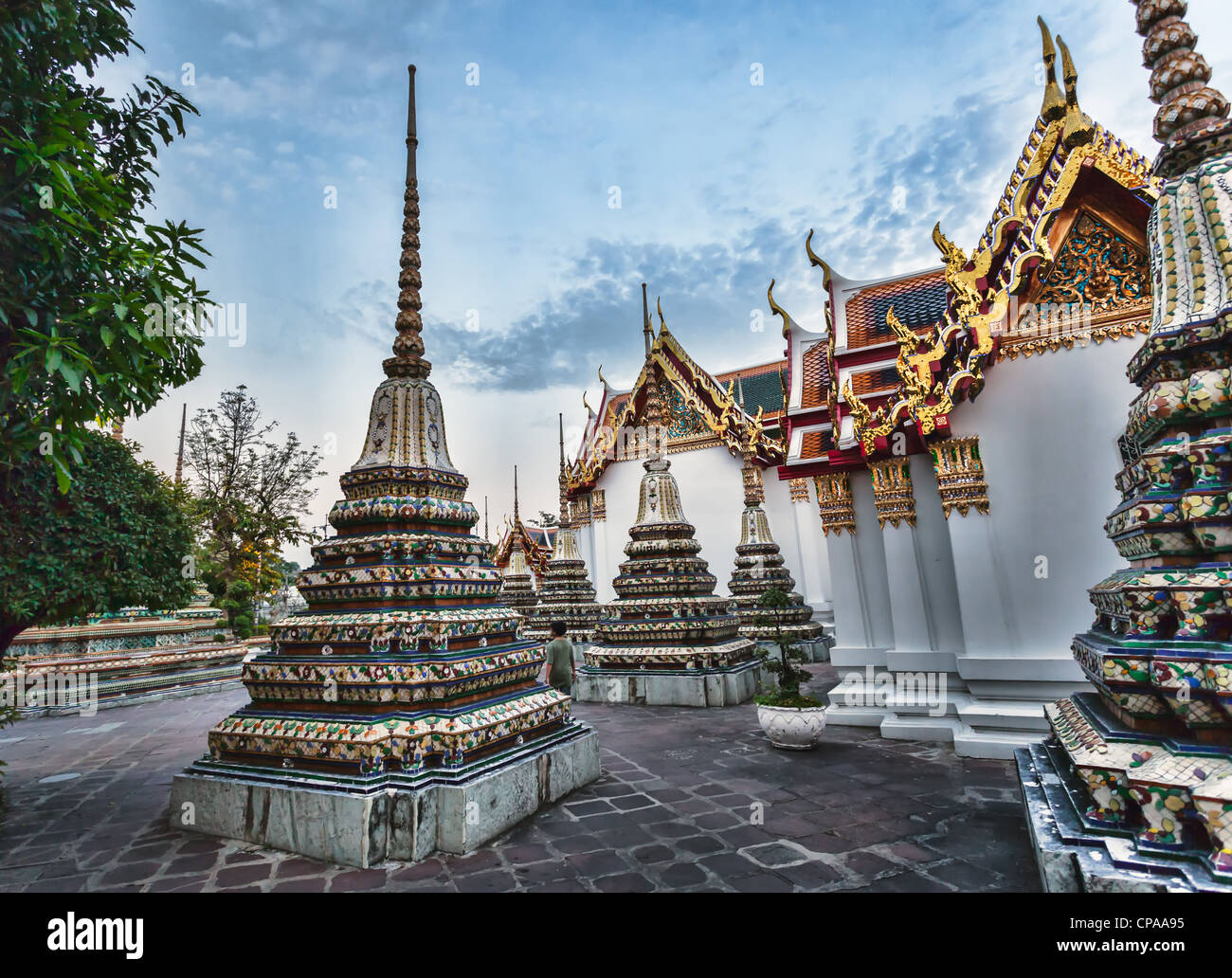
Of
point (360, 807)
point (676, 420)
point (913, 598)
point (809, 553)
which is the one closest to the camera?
point (360, 807)

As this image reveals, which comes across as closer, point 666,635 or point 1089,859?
point 1089,859

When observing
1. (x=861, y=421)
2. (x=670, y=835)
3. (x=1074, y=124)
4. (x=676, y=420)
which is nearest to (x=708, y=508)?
(x=676, y=420)

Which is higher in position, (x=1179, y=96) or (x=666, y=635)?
(x=1179, y=96)

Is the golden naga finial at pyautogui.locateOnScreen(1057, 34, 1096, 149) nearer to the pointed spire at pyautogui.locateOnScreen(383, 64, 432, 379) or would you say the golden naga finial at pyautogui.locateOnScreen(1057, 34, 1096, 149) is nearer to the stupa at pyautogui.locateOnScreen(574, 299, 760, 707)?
the pointed spire at pyautogui.locateOnScreen(383, 64, 432, 379)

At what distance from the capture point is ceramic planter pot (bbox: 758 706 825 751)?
6160 mm

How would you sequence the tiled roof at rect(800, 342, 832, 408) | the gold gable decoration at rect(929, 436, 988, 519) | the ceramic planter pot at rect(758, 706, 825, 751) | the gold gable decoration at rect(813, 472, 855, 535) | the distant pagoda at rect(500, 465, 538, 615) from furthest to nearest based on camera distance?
the distant pagoda at rect(500, 465, 538, 615), the tiled roof at rect(800, 342, 832, 408), the gold gable decoration at rect(813, 472, 855, 535), the gold gable decoration at rect(929, 436, 988, 519), the ceramic planter pot at rect(758, 706, 825, 751)

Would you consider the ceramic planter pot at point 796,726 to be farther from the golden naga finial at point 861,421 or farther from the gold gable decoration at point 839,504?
the golden naga finial at point 861,421

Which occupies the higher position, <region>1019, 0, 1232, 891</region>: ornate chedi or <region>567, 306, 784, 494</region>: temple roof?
<region>567, 306, 784, 494</region>: temple roof

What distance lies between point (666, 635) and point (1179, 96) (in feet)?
26.4

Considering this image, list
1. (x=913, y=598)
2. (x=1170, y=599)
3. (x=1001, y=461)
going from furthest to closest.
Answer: (x=913, y=598)
(x=1001, y=461)
(x=1170, y=599)

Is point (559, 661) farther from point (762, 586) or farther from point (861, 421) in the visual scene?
point (762, 586)

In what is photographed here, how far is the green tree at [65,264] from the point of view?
123 inches

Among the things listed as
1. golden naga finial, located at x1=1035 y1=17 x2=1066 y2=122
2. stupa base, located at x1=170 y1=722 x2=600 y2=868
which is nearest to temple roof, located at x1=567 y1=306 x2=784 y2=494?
golden naga finial, located at x1=1035 y1=17 x2=1066 y2=122

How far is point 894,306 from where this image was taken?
10.3 metres
